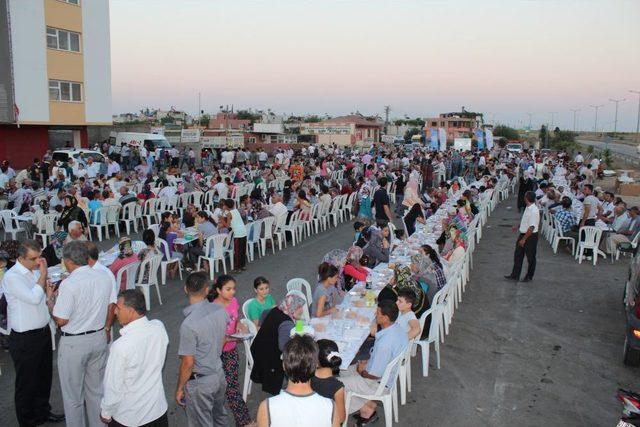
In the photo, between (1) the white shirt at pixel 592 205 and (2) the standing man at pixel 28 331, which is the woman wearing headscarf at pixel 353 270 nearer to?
(2) the standing man at pixel 28 331

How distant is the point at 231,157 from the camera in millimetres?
27484

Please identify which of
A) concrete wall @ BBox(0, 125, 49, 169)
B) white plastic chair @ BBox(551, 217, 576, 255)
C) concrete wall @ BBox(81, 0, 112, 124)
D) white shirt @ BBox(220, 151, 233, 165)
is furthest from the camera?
white shirt @ BBox(220, 151, 233, 165)

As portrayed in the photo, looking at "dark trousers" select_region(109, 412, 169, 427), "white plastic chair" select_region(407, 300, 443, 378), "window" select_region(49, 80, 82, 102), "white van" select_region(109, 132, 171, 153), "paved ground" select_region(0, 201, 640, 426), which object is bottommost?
"paved ground" select_region(0, 201, 640, 426)

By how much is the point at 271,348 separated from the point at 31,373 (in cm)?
211

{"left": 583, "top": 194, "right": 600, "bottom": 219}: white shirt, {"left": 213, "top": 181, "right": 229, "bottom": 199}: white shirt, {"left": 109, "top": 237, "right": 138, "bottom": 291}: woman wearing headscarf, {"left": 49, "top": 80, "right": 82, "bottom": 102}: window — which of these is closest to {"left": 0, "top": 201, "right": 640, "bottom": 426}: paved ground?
{"left": 109, "top": 237, "right": 138, "bottom": 291}: woman wearing headscarf

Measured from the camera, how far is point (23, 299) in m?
4.51

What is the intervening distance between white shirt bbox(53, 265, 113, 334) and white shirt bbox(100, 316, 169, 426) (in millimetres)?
904

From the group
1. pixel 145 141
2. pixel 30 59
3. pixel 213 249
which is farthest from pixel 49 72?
pixel 213 249

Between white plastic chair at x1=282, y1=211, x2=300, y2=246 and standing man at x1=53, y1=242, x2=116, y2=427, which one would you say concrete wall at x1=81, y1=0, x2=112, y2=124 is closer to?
white plastic chair at x1=282, y1=211, x2=300, y2=246

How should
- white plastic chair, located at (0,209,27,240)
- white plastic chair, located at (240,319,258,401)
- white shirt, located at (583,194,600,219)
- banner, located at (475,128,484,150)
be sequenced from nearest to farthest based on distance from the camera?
1. white plastic chair, located at (240,319,258,401)
2. white plastic chair, located at (0,209,27,240)
3. white shirt, located at (583,194,600,219)
4. banner, located at (475,128,484,150)

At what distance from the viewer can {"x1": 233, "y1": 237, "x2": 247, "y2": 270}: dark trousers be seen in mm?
10344

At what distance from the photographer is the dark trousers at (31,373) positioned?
4.70 meters

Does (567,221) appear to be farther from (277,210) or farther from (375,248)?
(277,210)

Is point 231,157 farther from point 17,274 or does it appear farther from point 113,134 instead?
point 17,274
